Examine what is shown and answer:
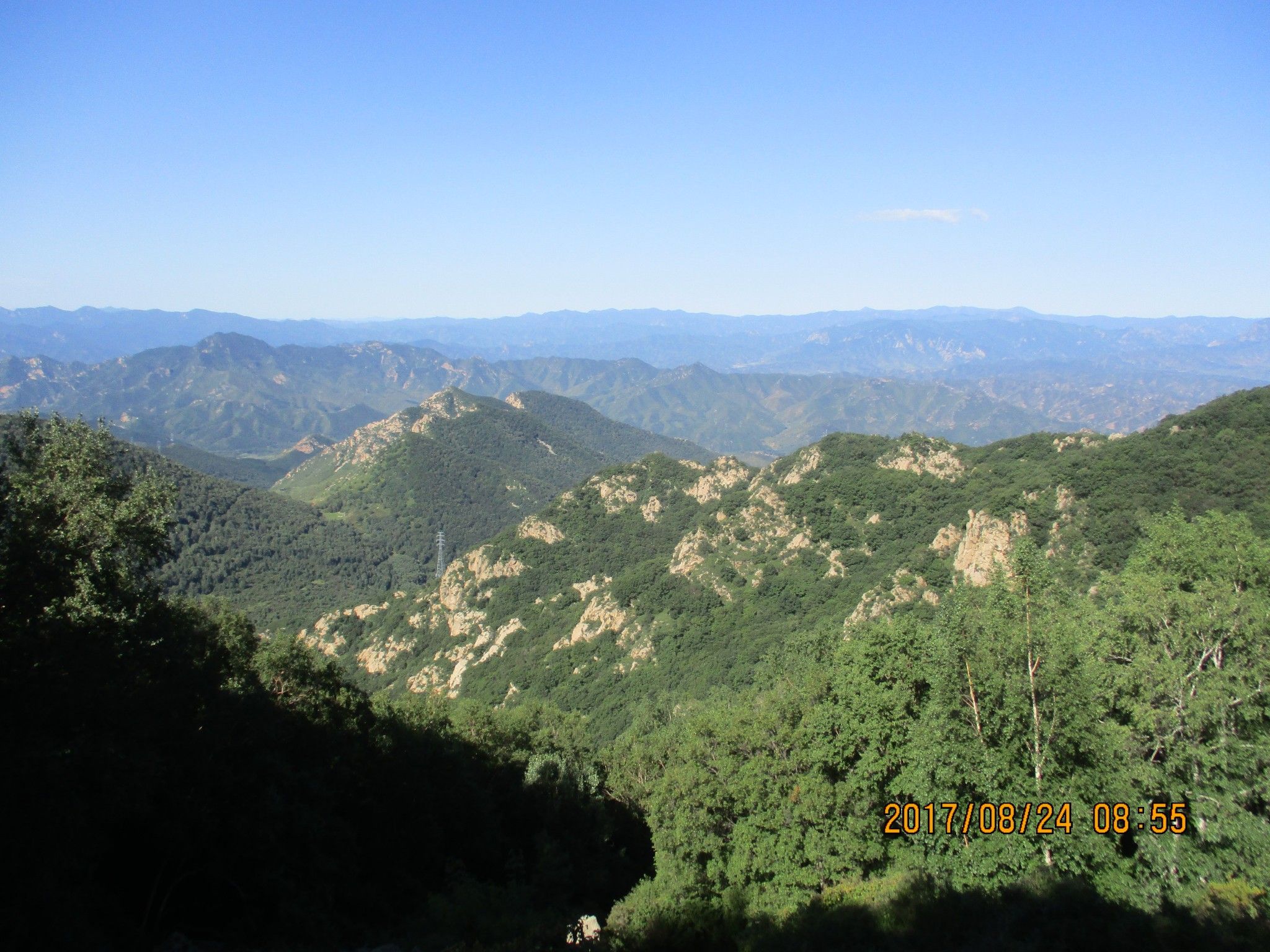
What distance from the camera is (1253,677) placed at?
1970cm

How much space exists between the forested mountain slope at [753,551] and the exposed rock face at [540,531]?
437 mm

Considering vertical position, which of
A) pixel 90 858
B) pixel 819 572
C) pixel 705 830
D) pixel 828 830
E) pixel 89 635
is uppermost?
pixel 89 635

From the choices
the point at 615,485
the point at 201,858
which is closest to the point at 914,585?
the point at 201,858

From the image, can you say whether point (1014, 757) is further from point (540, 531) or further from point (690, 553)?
point (540, 531)

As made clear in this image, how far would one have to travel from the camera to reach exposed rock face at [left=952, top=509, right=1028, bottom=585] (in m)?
65.2

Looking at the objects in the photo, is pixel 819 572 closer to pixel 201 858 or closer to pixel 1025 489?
pixel 1025 489

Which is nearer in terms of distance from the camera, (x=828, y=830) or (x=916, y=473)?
(x=828, y=830)

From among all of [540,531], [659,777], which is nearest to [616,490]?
[540,531]

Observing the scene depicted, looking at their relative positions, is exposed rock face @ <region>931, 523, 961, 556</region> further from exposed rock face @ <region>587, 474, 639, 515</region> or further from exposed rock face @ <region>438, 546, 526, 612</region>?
exposed rock face @ <region>438, 546, 526, 612</region>

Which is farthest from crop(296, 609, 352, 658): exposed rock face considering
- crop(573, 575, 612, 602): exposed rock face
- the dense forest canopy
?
the dense forest canopy

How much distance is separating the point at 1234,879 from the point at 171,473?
→ 20606cm

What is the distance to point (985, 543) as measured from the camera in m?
67.5

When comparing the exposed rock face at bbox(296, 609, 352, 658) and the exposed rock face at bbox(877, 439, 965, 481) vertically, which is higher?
the exposed rock face at bbox(877, 439, 965, 481)

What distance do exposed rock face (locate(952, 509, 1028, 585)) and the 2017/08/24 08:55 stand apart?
4738cm
